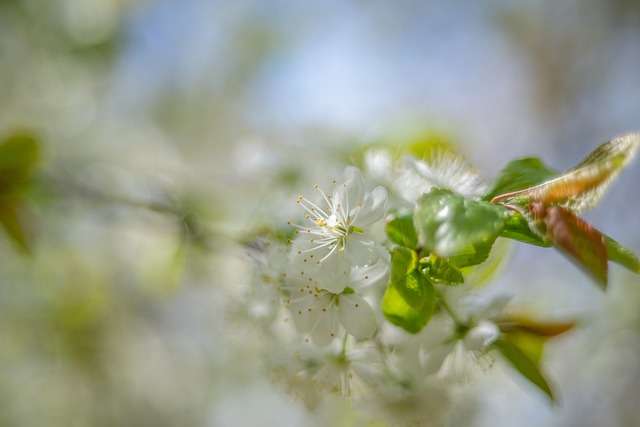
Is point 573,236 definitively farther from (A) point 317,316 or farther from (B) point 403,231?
(A) point 317,316

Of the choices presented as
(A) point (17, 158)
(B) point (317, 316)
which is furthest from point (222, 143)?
(B) point (317, 316)

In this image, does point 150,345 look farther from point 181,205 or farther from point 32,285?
point 181,205

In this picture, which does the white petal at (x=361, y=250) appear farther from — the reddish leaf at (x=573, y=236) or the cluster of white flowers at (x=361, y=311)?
the reddish leaf at (x=573, y=236)

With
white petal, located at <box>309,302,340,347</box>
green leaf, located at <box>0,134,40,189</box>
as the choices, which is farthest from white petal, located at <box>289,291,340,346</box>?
green leaf, located at <box>0,134,40,189</box>

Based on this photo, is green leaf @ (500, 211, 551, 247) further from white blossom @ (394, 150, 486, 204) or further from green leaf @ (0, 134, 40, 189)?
green leaf @ (0, 134, 40, 189)

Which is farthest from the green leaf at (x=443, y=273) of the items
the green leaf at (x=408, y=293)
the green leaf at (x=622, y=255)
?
the green leaf at (x=622, y=255)

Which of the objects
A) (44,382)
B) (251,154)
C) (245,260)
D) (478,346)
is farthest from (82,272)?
(478,346)
